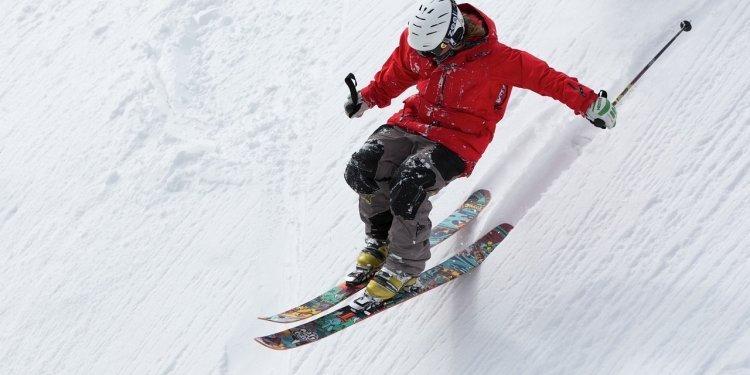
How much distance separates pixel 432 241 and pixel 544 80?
1.43 metres

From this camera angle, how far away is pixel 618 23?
5625 mm

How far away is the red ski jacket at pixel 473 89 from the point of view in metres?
4.05

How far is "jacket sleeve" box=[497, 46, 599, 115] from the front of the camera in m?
3.96

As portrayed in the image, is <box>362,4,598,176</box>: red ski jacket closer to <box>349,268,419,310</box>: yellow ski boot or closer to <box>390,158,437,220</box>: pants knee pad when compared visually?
<box>390,158,437,220</box>: pants knee pad

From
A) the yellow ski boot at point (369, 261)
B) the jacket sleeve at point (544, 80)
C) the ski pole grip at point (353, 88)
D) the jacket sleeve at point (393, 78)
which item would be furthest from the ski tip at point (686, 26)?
the yellow ski boot at point (369, 261)

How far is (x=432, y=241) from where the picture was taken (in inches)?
194

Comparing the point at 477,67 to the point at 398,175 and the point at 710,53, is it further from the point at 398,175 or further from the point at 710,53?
the point at 710,53

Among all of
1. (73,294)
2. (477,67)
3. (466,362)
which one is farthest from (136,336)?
(477,67)

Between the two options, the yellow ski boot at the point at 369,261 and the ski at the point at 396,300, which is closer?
the ski at the point at 396,300

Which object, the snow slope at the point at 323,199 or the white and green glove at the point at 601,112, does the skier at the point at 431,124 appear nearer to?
the white and green glove at the point at 601,112

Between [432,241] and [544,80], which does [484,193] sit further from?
[544,80]

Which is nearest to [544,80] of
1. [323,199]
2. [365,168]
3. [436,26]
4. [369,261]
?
[436,26]

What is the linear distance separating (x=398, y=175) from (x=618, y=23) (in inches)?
103

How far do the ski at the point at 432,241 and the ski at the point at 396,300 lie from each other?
15 cm
